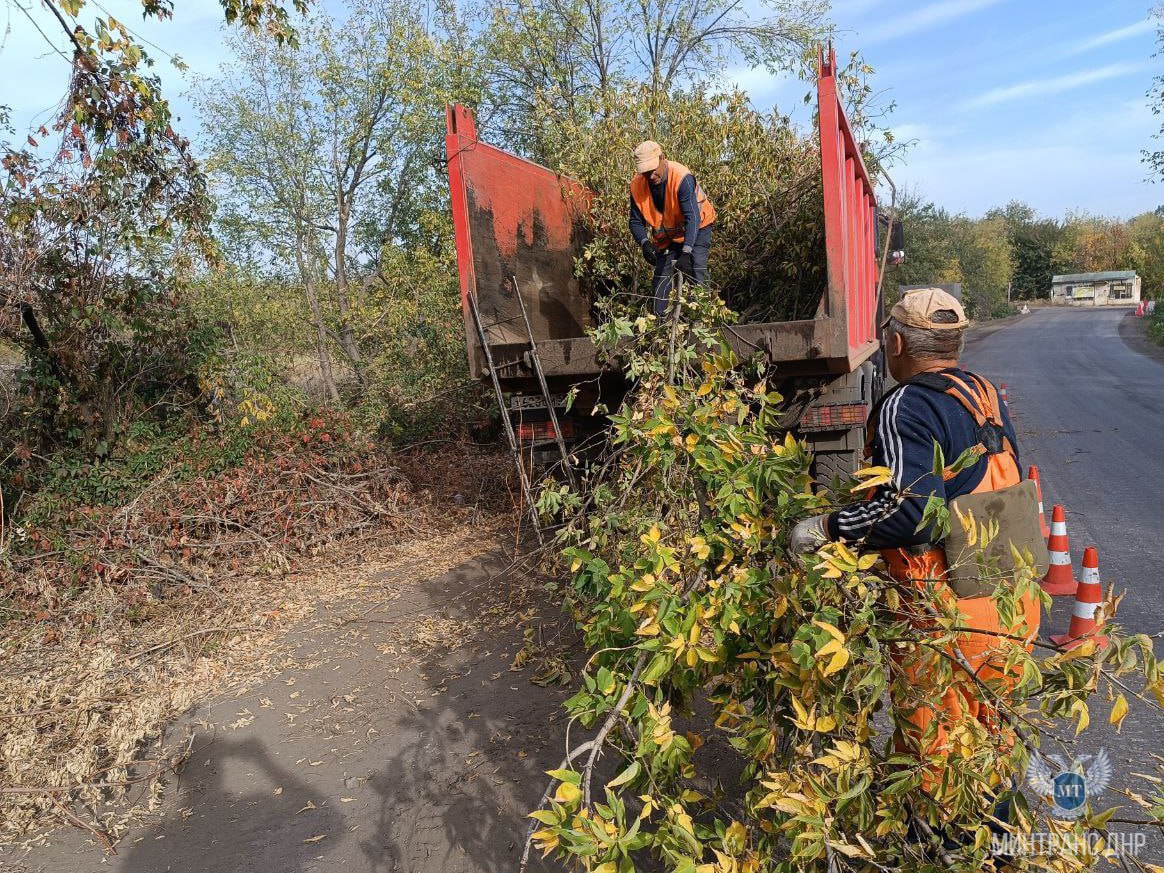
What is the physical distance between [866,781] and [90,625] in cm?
530

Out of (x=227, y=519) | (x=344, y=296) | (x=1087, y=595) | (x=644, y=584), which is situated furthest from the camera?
(x=344, y=296)

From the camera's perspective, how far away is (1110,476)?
757 cm

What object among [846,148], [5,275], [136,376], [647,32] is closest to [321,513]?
[136,376]

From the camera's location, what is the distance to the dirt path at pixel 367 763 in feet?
10.1

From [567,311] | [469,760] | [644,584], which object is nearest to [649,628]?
[644,584]

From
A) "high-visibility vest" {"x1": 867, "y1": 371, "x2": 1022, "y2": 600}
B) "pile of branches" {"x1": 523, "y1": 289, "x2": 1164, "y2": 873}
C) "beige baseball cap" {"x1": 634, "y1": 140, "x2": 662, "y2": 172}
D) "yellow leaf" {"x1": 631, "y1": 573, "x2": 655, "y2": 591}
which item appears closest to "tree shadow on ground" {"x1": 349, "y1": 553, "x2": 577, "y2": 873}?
"pile of branches" {"x1": 523, "y1": 289, "x2": 1164, "y2": 873}

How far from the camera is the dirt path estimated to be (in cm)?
308

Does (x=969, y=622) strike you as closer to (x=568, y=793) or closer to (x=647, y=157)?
(x=568, y=793)

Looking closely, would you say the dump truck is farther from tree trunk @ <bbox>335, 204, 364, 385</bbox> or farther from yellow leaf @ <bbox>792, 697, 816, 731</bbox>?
tree trunk @ <bbox>335, 204, 364, 385</bbox>

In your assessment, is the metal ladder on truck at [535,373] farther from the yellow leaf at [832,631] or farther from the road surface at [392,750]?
the yellow leaf at [832,631]

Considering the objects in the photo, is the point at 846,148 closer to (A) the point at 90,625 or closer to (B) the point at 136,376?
(A) the point at 90,625

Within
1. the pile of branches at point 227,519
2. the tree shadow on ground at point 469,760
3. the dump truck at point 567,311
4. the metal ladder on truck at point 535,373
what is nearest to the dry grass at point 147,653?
the pile of branches at point 227,519

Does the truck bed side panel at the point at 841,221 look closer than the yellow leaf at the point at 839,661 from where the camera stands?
No

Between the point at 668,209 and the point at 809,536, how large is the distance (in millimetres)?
3700
